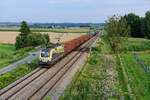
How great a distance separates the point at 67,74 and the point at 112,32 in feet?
61.0

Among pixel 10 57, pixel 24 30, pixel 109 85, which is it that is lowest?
pixel 10 57

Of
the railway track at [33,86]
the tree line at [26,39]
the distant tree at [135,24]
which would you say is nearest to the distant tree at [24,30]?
the tree line at [26,39]

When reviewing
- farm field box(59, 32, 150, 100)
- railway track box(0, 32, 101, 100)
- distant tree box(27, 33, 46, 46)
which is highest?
distant tree box(27, 33, 46, 46)

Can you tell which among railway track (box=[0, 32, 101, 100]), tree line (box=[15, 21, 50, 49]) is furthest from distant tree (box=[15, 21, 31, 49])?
railway track (box=[0, 32, 101, 100])

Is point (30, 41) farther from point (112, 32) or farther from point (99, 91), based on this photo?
point (99, 91)

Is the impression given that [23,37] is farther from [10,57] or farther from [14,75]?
[14,75]

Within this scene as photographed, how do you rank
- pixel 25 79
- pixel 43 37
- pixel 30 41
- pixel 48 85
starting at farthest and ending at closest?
pixel 43 37, pixel 30 41, pixel 25 79, pixel 48 85

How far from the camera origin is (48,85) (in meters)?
17.9

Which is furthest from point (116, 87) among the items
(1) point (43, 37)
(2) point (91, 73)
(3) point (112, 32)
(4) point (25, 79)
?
(1) point (43, 37)

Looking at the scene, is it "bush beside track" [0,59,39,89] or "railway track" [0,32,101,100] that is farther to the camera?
"bush beside track" [0,59,39,89]

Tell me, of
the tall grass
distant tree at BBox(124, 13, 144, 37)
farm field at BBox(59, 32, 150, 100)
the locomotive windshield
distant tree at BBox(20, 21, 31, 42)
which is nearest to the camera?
farm field at BBox(59, 32, 150, 100)

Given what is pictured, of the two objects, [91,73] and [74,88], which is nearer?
[74,88]

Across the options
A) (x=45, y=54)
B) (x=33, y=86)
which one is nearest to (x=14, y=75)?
(x=33, y=86)

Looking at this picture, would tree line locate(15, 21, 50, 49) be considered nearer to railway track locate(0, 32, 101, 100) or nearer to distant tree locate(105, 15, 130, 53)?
distant tree locate(105, 15, 130, 53)
